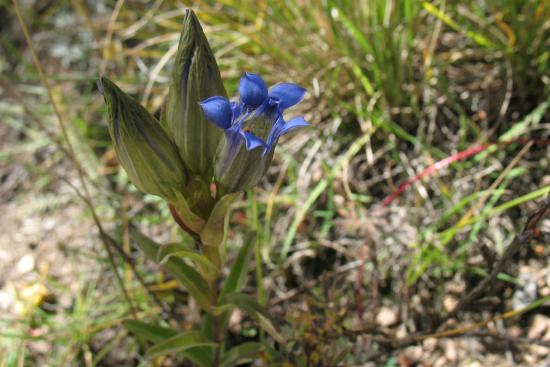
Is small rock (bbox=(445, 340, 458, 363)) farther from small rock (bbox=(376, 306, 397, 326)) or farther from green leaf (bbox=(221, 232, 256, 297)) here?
green leaf (bbox=(221, 232, 256, 297))

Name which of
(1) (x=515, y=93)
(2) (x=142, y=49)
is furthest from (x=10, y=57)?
(1) (x=515, y=93)

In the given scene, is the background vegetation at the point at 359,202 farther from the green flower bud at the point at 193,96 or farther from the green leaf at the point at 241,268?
the green flower bud at the point at 193,96

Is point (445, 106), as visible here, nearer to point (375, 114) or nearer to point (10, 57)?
point (375, 114)

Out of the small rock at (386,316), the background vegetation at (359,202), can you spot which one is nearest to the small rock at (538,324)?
the background vegetation at (359,202)

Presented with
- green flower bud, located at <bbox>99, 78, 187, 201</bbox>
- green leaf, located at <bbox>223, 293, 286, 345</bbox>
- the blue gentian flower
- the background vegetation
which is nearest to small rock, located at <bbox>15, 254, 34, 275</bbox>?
the background vegetation

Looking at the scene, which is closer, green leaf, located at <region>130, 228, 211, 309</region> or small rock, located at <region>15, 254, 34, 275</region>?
green leaf, located at <region>130, 228, 211, 309</region>

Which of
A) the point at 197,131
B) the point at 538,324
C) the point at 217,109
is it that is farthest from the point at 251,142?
the point at 538,324

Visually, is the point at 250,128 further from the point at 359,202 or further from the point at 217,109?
the point at 359,202
